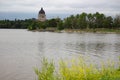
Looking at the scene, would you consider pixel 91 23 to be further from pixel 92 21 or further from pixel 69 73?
pixel 69 73

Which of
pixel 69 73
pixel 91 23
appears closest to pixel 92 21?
pixel 91 23

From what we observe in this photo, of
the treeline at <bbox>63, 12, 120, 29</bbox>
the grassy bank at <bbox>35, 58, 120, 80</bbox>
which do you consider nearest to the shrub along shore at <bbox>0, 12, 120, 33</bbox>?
the treeline at <bbox>63, 12, 120, 29</bbox>

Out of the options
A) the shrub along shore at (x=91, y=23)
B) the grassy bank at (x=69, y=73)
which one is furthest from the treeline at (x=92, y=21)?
the grassy bank at (x=69, y=73)

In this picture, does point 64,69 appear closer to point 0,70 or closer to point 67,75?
point 67,75

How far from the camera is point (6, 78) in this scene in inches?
869

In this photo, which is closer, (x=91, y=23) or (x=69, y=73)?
(x=69, y=73)

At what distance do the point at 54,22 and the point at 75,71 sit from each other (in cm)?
15904

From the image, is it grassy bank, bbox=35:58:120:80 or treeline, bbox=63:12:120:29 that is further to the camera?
treeline, bbox=63:12:120:29

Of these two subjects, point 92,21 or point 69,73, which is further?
point 92,21

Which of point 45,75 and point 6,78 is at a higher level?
point 45,75

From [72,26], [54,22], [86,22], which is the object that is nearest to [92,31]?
[86,22]

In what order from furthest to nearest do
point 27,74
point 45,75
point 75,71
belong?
point 27,74 < point 75,71 < point 45,75

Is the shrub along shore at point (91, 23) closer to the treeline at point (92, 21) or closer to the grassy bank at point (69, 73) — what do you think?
the treeline at point (92, 21)

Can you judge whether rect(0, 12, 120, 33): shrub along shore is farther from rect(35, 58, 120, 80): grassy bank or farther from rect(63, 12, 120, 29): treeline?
rect(35, 58, 120, 80): grassy bank
